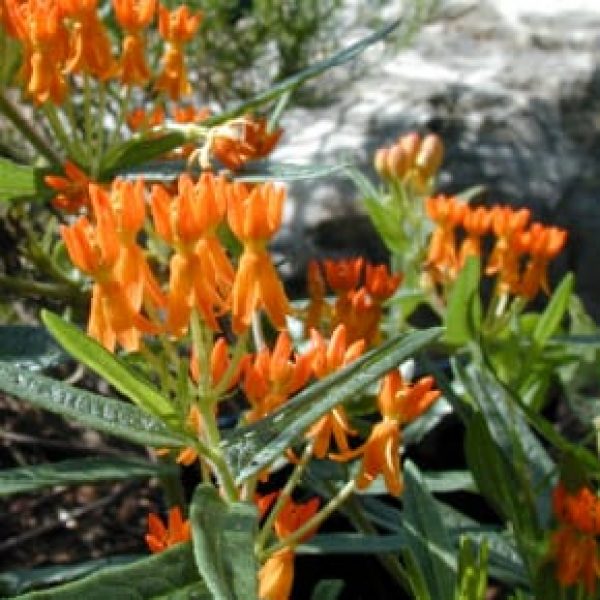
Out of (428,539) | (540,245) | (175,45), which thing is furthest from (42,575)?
(540,245)

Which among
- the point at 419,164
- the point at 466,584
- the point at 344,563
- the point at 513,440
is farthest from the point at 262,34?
the point at 466,584

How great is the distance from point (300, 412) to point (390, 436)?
4.6 inches


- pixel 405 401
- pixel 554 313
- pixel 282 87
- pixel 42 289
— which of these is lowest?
pixel 554 313

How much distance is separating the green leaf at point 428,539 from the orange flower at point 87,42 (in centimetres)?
51

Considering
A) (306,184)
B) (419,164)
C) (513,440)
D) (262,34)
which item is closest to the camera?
(513,440)

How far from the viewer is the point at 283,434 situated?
1.01m

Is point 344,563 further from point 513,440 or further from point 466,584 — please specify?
point 466,584

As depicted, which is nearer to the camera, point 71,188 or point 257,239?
point 257,239

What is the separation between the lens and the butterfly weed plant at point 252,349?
101 cm

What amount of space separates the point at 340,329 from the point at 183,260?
0.13 meters

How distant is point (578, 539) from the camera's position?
1388mm

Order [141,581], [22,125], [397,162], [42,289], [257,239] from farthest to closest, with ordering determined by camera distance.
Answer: [397,162] → [42,289] → [22,125] → [257,239] → [141,581]

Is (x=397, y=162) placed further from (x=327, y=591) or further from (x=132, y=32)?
(x=327, y=591)

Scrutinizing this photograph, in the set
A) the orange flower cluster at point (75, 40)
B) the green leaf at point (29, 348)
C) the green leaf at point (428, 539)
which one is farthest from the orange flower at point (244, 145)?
the green leaf at point (428, 539)
